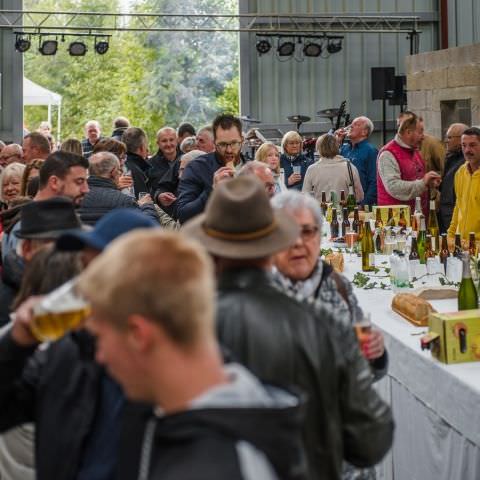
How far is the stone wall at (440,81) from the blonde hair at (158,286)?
947cm

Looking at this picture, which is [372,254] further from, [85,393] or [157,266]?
[157,266]

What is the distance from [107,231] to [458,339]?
1.45 metres

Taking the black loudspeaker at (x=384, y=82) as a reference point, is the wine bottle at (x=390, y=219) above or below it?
below

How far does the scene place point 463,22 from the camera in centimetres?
1563

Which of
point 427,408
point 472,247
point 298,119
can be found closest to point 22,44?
point 298,119

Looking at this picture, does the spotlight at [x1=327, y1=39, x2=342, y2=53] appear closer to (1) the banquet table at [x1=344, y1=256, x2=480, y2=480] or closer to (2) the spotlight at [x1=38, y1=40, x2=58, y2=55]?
(2) the spotlight at [x1=38, y1=40, x2=58, y2=55]

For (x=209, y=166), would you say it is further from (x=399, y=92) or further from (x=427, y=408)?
(x=399, y=92)

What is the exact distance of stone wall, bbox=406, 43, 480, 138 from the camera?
10445mm

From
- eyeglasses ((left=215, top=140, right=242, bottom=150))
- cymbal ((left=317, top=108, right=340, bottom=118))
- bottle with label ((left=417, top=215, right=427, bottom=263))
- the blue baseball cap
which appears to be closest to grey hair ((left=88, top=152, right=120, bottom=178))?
eyeglasses ((left=215, top=140, right=242, bottom=150))

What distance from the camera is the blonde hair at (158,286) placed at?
1.18 metres

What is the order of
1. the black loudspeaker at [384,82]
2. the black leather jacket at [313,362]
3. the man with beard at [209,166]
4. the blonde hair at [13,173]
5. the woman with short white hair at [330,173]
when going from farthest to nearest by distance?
1. the black loudspeaker at [384,82]
2. the woman with short white hair at [330,173]
3. the blonde hair at [13,173]
4. the man with beard at [209,166]
5. the black leather jacket at [313,362]

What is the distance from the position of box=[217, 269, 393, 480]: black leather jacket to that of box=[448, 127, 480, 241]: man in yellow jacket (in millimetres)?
3876

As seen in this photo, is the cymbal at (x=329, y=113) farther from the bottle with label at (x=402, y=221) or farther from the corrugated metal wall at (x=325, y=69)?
the bottle with label at (x=402, y=221)

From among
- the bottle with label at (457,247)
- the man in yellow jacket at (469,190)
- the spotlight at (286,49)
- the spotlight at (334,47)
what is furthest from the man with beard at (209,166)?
the spotlight at (334,47)
